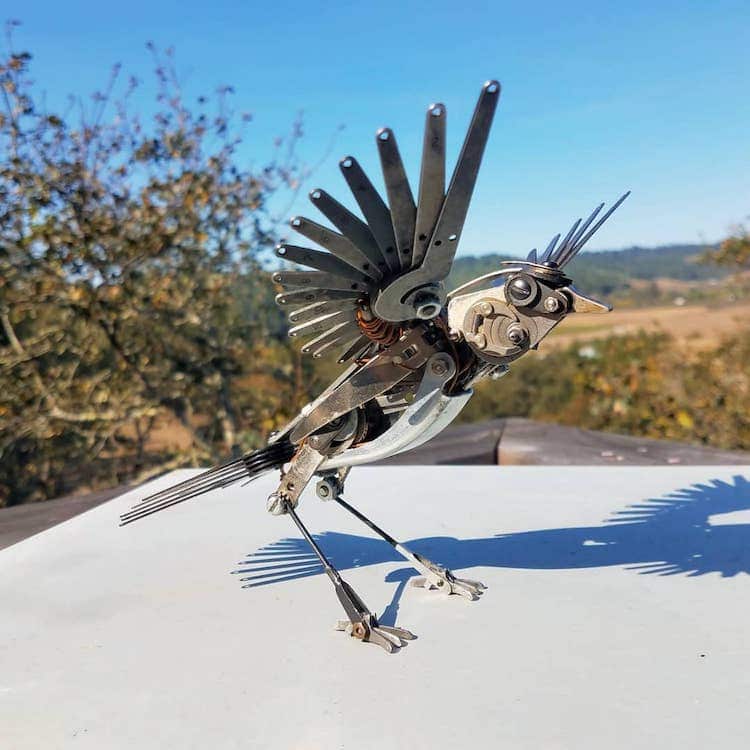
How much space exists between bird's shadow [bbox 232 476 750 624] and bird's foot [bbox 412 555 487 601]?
153 mm

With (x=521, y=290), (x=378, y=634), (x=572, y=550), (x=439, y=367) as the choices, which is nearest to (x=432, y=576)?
(x=378, y=634)

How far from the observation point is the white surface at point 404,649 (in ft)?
6.09

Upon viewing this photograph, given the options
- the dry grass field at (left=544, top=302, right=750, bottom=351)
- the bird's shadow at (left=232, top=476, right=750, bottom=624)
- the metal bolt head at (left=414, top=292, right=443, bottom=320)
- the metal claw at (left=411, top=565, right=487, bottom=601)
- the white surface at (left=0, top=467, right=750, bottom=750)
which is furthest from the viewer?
the dry grass field at (left=544, top=302, right=750, bottom=351)

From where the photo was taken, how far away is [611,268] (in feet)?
49.9

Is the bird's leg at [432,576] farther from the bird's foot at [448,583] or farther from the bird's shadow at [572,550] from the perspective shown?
the bird's shadow at [572,550]

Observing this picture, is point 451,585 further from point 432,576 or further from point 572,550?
point 572,550

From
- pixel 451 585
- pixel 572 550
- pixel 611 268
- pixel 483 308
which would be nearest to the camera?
pixel 483 308

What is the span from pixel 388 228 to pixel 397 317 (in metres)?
0.33

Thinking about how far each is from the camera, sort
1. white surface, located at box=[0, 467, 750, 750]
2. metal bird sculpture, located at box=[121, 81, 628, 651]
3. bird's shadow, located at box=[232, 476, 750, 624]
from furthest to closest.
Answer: bird's shadow, located at box=[232, 476, 750, 624] → metal bird sculpture, located at box=[121, 81, 628, 651] → white surface, located at box=[0, 467, 750, 750]

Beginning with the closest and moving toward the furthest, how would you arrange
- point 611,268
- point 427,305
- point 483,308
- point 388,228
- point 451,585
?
point 388,228, point 427,305, point 483,308, point 451,585, point 611,268

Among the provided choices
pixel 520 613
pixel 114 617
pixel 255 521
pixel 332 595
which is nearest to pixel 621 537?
pixel 520 613

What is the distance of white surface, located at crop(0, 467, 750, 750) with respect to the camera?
1856mm

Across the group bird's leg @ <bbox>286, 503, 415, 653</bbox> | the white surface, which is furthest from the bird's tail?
bird's leg @ <bbox>286, 503, 415, 653</bbox>

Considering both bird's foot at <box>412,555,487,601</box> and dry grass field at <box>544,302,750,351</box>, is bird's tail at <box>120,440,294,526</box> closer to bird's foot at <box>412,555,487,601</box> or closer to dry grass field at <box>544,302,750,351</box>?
bird's foot at <box>412,555,487,601</box>
